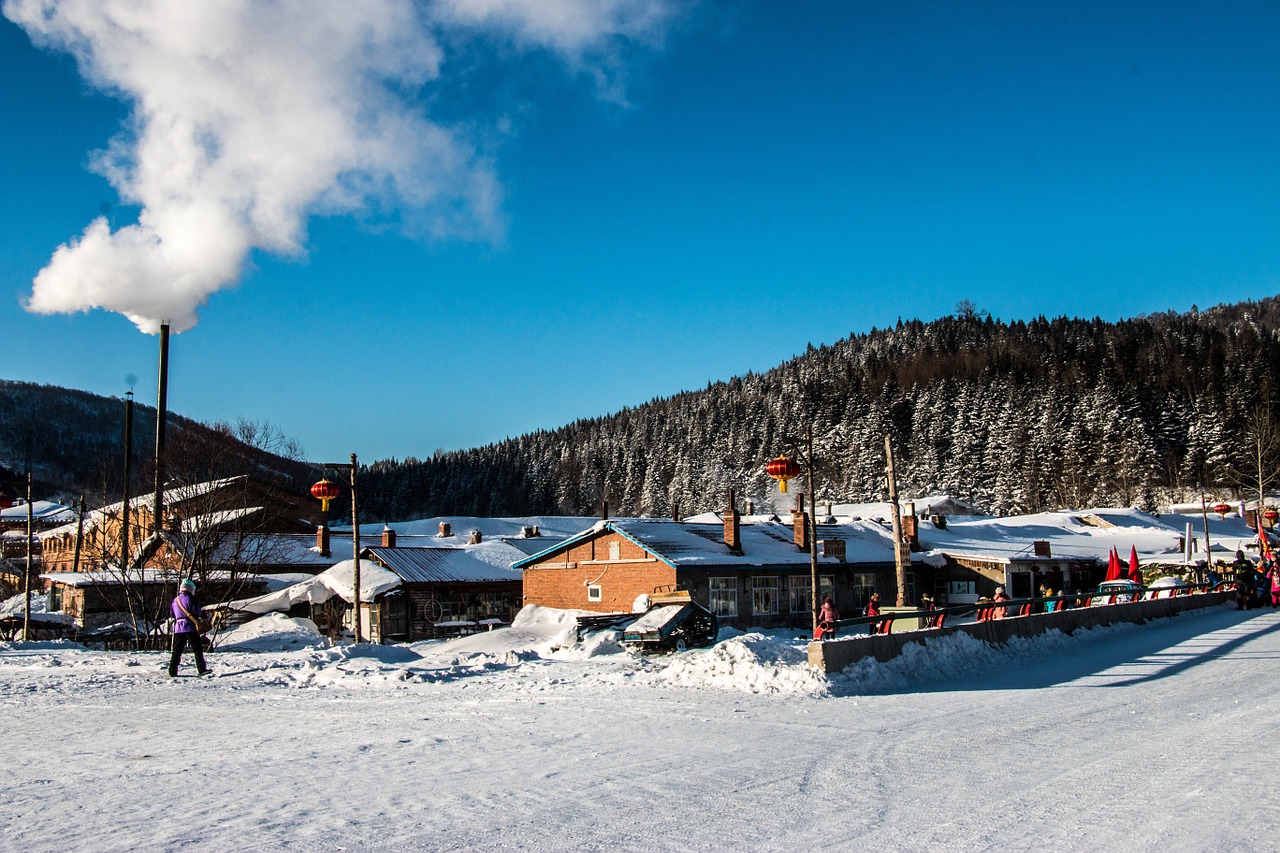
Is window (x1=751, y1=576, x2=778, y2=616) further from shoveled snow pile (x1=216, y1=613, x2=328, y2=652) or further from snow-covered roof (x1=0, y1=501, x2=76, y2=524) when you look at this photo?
snow-covered roof (x1=0, y1=501, x2=76, y2=524)

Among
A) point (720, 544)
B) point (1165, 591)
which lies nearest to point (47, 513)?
point (720, 544)

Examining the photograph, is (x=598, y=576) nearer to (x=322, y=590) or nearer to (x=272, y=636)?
(x=272, y=636)

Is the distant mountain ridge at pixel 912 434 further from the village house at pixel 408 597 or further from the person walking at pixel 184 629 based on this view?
the person walking at pixel 184 629

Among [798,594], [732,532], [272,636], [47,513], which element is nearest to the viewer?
[272,636]

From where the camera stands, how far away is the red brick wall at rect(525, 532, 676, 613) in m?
34.2

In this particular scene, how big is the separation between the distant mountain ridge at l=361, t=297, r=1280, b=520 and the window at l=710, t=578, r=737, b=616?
63.7 m

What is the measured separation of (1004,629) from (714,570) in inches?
644

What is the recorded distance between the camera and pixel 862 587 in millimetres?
40531

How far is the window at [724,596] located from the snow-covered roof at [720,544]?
36.6 inches

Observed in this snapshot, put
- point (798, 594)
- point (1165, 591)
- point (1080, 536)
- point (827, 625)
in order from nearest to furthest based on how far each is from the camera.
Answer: point (827, 625)
point (1165, 591)
point (798, 594)
point (1080, 536)

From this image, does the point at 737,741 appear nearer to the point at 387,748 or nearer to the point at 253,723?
the point at 387,748

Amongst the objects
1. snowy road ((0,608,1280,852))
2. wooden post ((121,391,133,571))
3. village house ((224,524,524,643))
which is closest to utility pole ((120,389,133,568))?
wooden post ((121,391,133,571))

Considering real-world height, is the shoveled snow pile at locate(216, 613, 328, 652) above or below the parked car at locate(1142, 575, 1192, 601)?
below

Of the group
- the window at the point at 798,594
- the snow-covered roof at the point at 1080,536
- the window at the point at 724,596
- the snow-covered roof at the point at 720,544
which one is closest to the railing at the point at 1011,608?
the snow-covered roof at the point at 720,544
